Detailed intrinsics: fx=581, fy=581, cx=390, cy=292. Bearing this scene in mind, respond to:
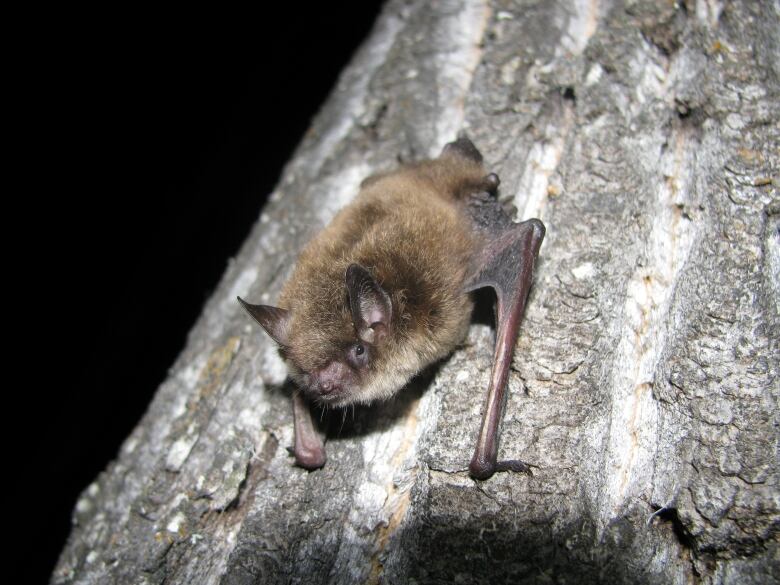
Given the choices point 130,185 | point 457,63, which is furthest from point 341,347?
point 130,185

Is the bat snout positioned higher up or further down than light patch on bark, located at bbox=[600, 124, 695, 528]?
further down

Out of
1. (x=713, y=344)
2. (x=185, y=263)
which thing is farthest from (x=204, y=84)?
(x=713, y=344)

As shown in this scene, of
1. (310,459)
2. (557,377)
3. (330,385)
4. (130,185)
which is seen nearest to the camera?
(557,377)

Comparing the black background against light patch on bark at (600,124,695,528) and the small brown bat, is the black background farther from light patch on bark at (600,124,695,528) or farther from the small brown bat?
light patch on bark at (600,124,695,528)

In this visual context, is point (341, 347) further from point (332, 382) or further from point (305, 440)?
point (305, 440)

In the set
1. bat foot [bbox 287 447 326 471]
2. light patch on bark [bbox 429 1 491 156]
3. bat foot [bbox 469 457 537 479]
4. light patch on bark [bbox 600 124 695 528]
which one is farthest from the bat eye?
light patch on bark [bbox 429 1 491 156]

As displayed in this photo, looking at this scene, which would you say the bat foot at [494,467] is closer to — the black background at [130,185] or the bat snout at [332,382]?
the bat snout at [332,382]

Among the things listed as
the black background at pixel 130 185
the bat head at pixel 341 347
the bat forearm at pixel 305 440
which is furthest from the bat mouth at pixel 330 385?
the black background at pixel 130 185

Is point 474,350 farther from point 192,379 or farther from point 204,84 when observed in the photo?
point 204,84
